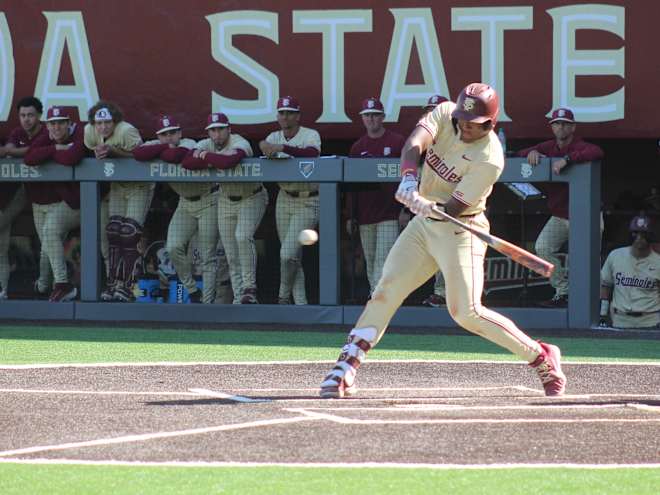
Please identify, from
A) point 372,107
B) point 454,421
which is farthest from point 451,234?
point 372,107

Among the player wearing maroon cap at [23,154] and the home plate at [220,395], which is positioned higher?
the player wearing maroon cap at [23,154]

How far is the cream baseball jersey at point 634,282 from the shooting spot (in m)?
12.2

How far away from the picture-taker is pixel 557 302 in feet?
39.9

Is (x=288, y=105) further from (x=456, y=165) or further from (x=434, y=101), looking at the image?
(x=456, y=165)

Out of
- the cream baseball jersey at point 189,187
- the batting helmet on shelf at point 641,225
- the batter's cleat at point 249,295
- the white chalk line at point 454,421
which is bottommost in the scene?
the white chalk line at point 454,421

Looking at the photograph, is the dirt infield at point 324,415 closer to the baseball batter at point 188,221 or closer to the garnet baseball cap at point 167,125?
the baseball batter at point 188,221

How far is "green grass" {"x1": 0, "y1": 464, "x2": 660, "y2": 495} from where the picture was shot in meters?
4.80

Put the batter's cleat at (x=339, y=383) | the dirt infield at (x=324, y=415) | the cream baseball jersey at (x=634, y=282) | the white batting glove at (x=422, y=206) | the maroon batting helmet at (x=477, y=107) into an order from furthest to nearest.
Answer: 1. the cream baseball jersey at (x=634, y=282)
2. the batter's cleat at (x=339, y=383)
3. the maroon batting helmet at (x=477, y=107)
4. the white batting glove at (x=422, y=206)
5. the dirt infield at (x=324, y=415)

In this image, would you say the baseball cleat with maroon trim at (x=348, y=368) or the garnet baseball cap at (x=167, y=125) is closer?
the baseball cleat with maroon trim at (x=348, y=368)

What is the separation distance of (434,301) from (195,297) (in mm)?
2341

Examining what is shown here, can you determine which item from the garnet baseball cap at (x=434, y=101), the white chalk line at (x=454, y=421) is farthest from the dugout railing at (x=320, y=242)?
the white chalk line at (x=454, y=421)

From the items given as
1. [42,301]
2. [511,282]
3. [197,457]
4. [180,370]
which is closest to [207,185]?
[42,301]

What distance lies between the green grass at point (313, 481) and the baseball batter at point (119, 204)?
7322 mm

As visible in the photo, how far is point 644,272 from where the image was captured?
1226 cm
